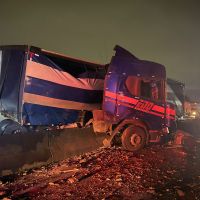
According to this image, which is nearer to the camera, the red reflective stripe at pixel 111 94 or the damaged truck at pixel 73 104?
the damaged truck at pixel 73 104

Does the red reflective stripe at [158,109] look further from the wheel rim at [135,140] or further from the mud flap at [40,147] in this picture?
the mud flap at [40,147]

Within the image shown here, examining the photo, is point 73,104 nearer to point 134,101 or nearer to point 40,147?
point 134,101

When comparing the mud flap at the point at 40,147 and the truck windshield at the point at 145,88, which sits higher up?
the truck windshield at the point at 145,88

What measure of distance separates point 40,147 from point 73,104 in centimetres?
230

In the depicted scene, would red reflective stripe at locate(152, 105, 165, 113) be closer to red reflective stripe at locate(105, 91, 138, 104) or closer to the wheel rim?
red reflective stripe at locate(105, 91, 138, 104)

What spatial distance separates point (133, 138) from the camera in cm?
1028

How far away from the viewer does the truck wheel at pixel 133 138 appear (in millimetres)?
10195

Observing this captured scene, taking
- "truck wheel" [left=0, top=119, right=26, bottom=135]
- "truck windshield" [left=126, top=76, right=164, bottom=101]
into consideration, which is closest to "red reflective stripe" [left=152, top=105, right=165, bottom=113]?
"truck windshield" [left=126, top=76, right=164, bottom=101]

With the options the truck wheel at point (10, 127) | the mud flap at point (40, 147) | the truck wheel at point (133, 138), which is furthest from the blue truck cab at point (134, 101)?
the truck wheel at point (10, 127)

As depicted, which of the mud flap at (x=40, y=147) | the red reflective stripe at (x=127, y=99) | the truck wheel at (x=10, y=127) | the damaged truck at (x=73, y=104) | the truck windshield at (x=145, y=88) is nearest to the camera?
the mud flap at (x=40, y=147)

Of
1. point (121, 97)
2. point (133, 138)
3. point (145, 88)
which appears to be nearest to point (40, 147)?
point (121, 97)

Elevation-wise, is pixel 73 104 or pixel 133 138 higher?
pixel 73 104

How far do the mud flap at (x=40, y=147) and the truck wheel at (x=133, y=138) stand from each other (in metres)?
1.05

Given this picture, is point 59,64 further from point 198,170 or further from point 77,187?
point 198,170
